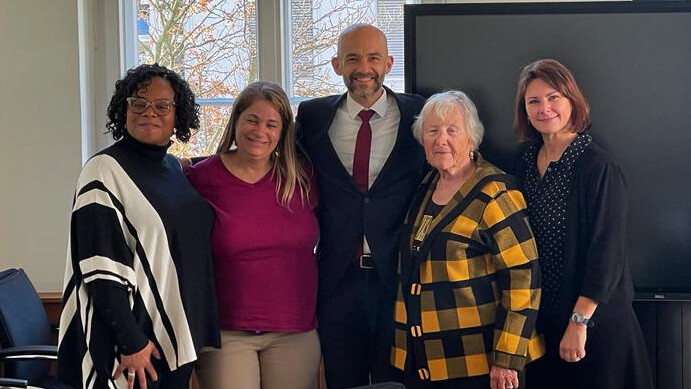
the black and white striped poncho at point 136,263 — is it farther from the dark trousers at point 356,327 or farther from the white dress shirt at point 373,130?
the white dress shirt at point 373,130

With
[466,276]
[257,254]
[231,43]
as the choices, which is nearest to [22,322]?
[257,254]

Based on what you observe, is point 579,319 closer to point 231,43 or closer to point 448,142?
point 448,142

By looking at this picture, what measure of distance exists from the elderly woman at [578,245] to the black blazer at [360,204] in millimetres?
382

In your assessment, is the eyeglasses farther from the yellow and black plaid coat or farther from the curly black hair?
the yellow and black plaid coat

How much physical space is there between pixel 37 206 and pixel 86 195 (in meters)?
1.45

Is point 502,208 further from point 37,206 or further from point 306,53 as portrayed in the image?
point 37,206

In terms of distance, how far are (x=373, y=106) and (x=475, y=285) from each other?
2.22ft

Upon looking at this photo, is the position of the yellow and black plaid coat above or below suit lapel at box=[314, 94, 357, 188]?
below

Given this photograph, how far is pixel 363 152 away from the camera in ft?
6.70

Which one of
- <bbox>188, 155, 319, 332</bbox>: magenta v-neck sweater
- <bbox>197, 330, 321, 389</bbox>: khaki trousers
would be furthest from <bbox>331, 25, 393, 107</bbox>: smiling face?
<bbox>197, 330, 321, 389</bbox>: khaki trousers

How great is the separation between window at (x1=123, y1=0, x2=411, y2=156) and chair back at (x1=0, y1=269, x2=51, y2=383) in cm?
93

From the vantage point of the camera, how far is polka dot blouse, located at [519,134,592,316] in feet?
5.98

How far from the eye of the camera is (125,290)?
1640mm

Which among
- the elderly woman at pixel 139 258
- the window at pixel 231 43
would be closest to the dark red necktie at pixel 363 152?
the elderly woman at pixel 139 258
